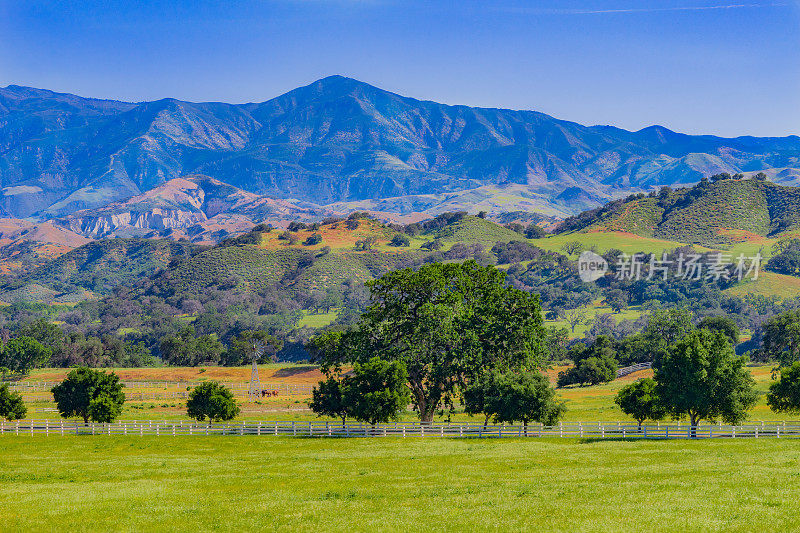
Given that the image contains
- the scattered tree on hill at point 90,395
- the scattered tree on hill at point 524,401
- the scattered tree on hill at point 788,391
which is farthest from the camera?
the scattered tree on hill at point 90,395

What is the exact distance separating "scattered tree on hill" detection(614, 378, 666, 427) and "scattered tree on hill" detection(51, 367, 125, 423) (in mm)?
39847

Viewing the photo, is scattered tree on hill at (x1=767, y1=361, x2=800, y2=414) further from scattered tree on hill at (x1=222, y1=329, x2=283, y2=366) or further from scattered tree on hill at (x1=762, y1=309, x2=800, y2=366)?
scattered tree on hill at (x1=222, y1=329, x2=283, y2=366)

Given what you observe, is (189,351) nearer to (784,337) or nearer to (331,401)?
(331,401)

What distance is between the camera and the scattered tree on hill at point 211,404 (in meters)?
68.5

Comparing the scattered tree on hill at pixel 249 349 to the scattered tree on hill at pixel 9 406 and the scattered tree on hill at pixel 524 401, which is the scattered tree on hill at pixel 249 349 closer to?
the scattered tree on hill at pixel 9 406

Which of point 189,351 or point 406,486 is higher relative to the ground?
point 189,351

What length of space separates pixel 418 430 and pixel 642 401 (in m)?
15.9

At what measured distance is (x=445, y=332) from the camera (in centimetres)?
6750

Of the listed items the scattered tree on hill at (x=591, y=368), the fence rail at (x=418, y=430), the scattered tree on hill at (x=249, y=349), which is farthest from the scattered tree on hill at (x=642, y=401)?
the scattered tree on hill at (x=249, y=349)

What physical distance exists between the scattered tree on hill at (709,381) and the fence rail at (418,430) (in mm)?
1532

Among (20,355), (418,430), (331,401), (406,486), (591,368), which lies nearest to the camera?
(406,486)

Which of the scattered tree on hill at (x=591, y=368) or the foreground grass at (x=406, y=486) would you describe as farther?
the scattered tree on hill at (x=591, y=368)

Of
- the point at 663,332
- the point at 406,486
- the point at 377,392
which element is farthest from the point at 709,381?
the point at 663,332

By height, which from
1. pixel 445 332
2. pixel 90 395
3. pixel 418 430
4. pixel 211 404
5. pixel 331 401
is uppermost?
pixel 445 332
